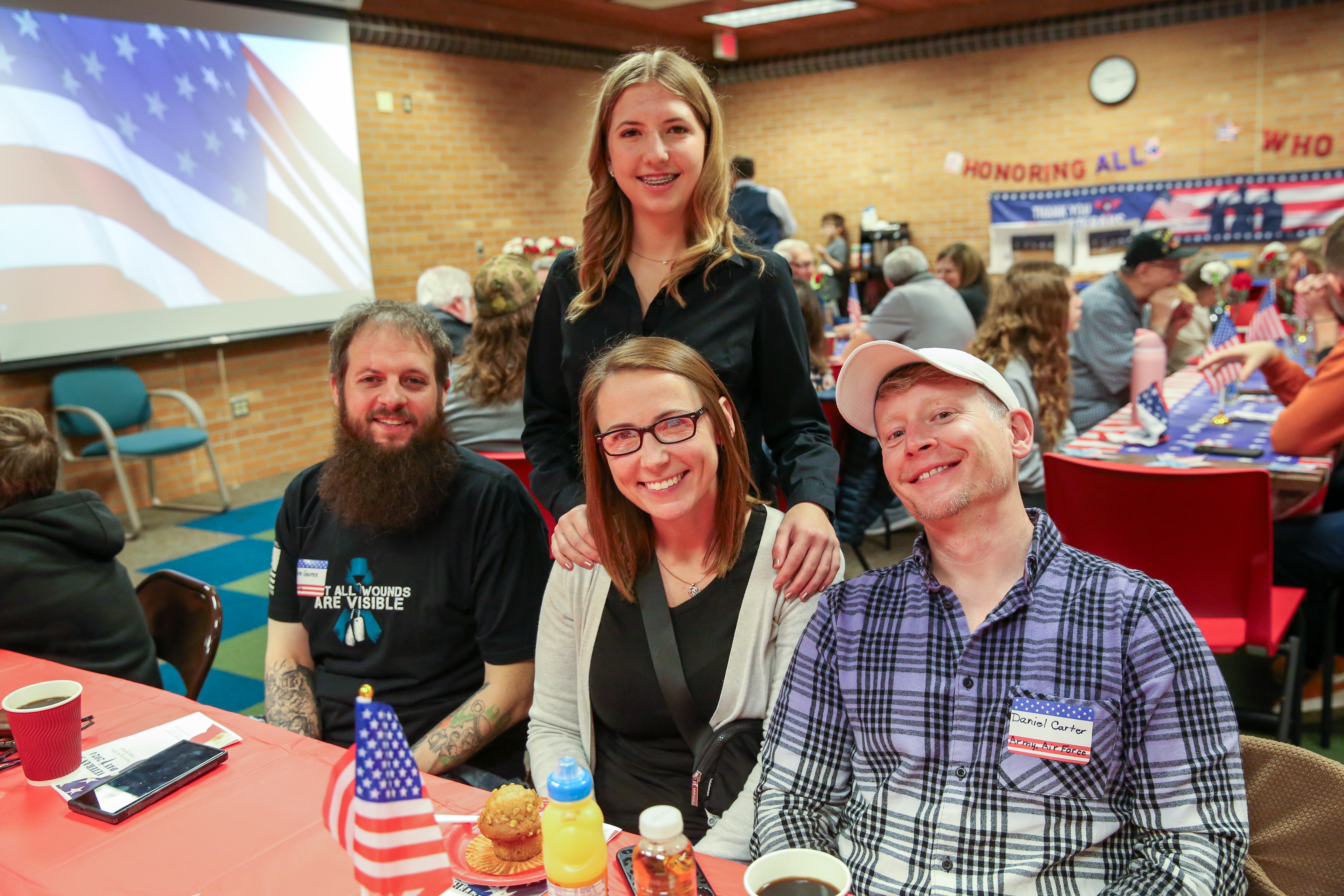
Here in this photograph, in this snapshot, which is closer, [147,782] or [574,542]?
[147,782]

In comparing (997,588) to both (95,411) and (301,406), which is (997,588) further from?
(301,406)

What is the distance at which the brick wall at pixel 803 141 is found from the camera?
23.1ft

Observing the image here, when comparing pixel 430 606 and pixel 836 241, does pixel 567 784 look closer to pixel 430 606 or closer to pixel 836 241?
pixel 430 606

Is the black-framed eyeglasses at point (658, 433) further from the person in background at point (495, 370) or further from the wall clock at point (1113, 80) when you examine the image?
the wall clock at point (1113, 80)

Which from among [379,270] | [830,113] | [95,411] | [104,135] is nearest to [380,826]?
[95,411]

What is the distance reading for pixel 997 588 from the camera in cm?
134

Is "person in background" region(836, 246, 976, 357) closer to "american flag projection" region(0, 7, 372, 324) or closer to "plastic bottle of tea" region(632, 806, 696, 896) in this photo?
"plastic bottle of tea" region(632, 806, 696, 896)

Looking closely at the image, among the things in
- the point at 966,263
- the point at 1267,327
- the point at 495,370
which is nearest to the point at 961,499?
the point at 495,370

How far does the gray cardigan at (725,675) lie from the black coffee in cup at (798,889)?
1.62 feet

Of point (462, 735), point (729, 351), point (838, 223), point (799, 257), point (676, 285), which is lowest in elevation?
point (462, 735)

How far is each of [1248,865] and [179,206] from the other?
21.9 feet

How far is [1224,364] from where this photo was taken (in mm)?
3594

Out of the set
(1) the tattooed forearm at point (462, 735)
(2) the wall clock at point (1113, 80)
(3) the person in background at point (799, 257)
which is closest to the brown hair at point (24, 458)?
(1) the tattooed forearm at point (462, 735)

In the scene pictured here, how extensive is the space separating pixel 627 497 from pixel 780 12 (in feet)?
30.9
